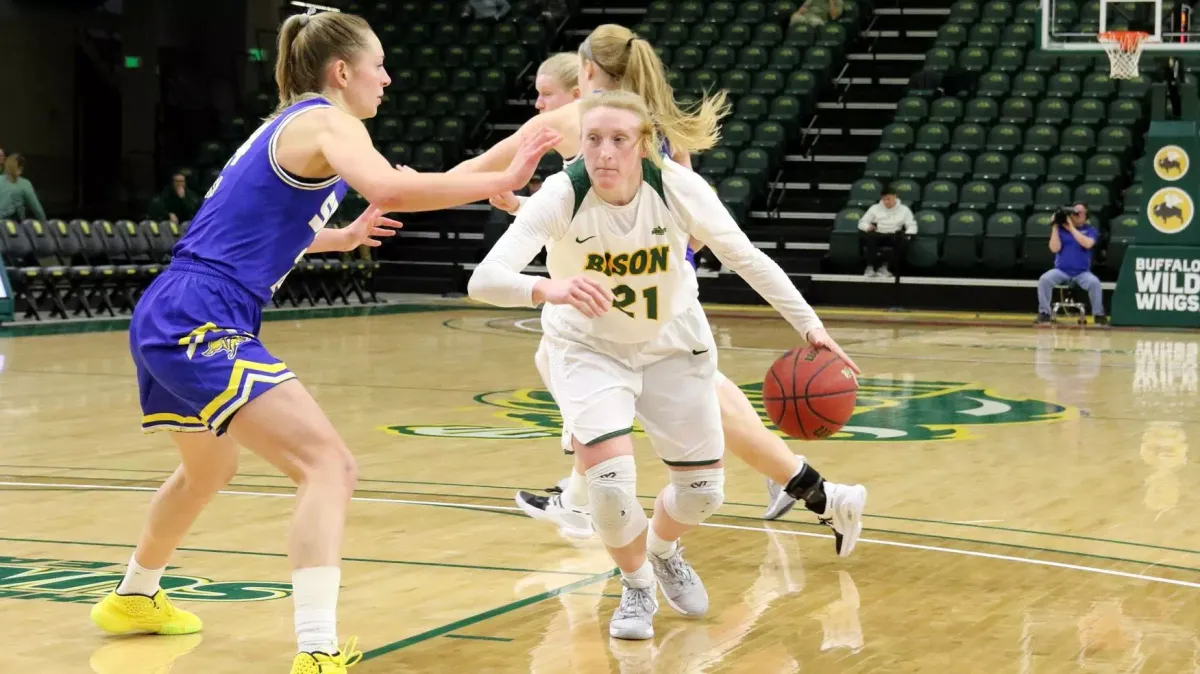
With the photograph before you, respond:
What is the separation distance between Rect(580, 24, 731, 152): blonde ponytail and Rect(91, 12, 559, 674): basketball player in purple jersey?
2.46 ft

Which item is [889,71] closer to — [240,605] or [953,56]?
[953,56]

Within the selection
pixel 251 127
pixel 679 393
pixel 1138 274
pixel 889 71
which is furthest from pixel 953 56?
pixel 679 393

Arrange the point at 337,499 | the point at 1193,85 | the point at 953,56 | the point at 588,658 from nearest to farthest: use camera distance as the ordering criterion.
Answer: the point at 337,499 < the point at 588,658 < the point at 1193,85 < the point at 953,56

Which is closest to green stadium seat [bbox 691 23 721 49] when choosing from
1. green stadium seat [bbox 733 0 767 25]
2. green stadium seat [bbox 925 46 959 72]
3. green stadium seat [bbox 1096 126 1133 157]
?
green stadium seat [bbox 733 0 767 25]

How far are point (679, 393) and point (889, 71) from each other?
19.1 m

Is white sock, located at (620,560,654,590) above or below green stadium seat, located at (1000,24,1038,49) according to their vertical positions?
below

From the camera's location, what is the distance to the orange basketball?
5.13m

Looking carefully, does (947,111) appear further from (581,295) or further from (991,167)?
(581,295)

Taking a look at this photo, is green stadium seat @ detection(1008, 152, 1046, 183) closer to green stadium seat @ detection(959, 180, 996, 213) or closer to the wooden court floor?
green stadium seat @ detection(959, 180, 996, 213)

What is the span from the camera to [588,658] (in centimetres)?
409

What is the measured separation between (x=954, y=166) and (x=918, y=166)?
18.5 inches

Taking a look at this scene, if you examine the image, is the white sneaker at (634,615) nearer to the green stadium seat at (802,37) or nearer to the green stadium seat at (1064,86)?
the green stadium seat at (1064,86)

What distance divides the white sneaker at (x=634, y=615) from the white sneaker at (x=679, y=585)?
13 cm

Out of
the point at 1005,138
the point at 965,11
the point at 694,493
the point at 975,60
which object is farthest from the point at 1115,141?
the point at 694,493
